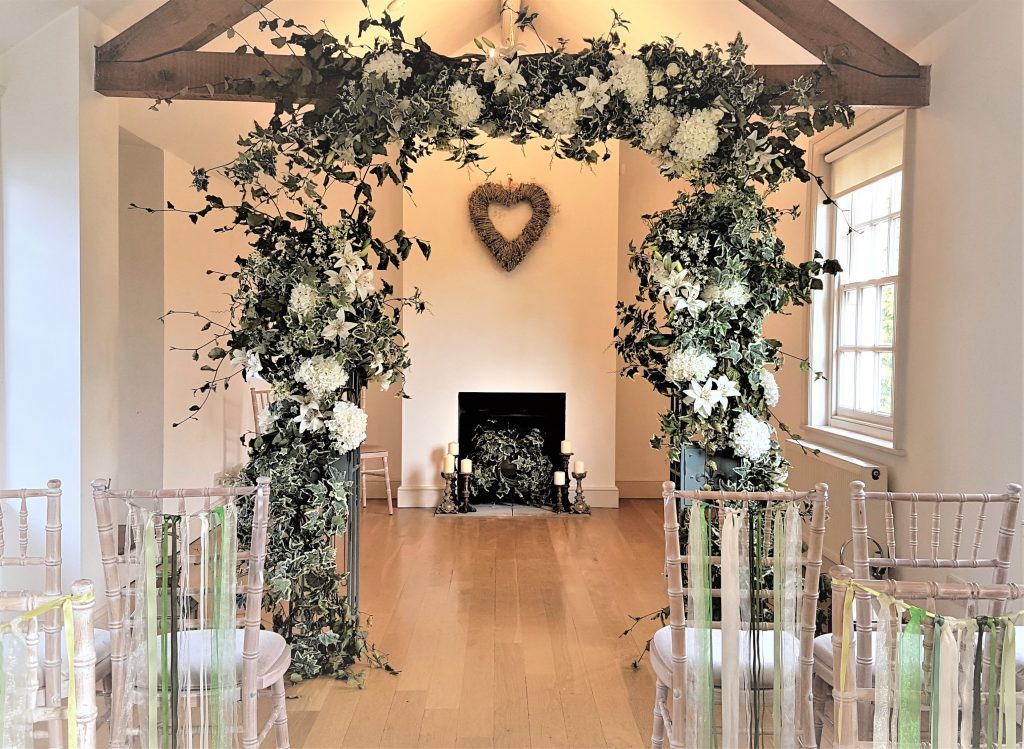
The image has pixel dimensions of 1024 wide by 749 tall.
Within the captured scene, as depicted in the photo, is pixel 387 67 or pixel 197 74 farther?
pixel 197 74

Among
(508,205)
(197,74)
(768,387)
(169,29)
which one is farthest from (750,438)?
(508,205)

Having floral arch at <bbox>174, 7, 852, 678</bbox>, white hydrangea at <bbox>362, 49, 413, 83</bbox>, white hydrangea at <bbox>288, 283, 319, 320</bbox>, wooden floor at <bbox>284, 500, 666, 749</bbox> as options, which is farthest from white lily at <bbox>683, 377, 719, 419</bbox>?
white hydrangea at <bbox>362, 49, 413, 83</bbox>

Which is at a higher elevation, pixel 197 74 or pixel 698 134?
pixel 197 74

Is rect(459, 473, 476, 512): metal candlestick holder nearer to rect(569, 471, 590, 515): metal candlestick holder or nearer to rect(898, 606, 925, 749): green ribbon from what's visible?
rect(569, 471, 590, 515): metal candlestick holder

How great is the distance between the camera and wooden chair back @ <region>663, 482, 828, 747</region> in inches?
78.7

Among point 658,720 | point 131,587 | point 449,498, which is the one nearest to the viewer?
point 131,587

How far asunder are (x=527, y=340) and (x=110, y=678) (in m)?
4.81

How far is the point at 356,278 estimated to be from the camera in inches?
118

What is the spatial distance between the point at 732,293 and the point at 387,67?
4.61 feet

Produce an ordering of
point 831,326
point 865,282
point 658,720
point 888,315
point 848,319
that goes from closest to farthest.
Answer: point 658,720
point 888,315
point 865,282
point 848,319
point 831,326

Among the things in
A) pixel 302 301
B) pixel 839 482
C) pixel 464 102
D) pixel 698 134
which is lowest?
pixel 839 482

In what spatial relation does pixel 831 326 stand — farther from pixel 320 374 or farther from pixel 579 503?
pixel 320 374

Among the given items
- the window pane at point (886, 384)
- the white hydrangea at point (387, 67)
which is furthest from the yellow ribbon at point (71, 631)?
the window pane at point (886, 384)

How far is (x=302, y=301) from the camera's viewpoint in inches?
114
